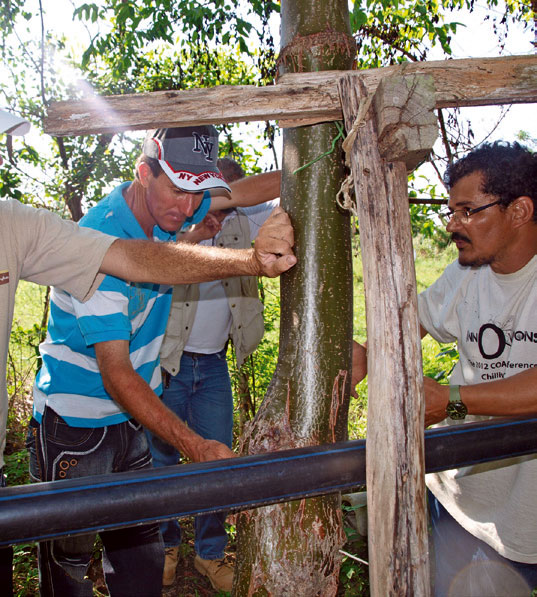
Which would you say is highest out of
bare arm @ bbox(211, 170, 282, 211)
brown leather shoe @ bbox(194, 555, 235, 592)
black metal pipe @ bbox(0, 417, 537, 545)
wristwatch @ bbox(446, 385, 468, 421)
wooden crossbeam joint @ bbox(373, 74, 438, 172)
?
bare arm @ bbox(211, 170, 282, 211)

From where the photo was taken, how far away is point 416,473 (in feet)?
4.89

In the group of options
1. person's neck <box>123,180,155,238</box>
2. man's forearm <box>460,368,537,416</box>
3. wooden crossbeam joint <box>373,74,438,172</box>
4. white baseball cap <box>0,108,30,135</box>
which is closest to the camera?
wooden crossbeam joint <box>373,74,438,172</box>

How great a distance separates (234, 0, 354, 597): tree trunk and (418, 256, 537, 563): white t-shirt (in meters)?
0.66

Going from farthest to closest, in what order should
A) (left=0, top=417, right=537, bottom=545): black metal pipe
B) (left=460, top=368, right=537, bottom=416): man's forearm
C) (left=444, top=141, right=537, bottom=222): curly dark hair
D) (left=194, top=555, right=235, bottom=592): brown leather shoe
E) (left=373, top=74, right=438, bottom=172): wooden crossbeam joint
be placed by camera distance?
(left=194, top=555, right=235, bottom=592): brown leather shoe, (left=444, top=141, right=537, bottom=222): curly dark hair, (left=460, top=368, right=537, bottom=416): man's forearm, (left=373, top=74, right=438, bottom=172): wooden crossbeam joint, (left=0, top=417, right=537, bottom=545): black metal pipe

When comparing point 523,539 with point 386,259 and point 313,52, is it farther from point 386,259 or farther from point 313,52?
point 313,52

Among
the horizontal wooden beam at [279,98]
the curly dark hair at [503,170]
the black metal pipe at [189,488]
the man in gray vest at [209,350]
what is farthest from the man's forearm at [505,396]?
the man in gray vest at [209,350]

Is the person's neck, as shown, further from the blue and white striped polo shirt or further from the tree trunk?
the tree trunk

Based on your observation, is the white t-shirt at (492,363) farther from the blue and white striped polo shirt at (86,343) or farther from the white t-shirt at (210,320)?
the white t-shirt at (210,320)

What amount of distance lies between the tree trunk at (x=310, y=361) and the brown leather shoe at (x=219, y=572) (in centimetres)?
159

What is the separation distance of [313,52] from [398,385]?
1125 mm

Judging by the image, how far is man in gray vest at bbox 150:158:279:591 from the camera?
3.33m

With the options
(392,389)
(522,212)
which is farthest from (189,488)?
(522,212)

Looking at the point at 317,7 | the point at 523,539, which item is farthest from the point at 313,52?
the point at 523,539

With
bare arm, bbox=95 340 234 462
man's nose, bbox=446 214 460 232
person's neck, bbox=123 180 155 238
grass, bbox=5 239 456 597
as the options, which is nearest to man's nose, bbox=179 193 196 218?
person's neck, bbox=123 180 155 238
